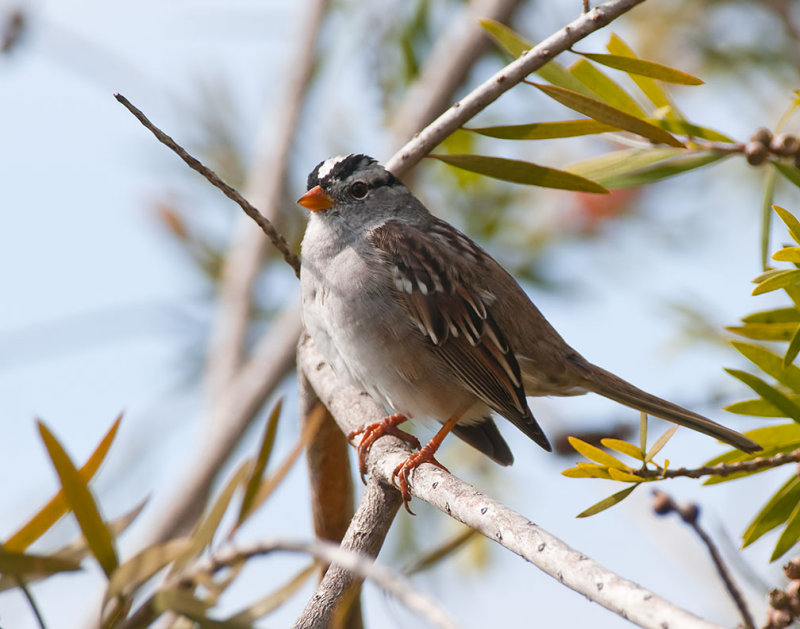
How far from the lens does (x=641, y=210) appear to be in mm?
3879

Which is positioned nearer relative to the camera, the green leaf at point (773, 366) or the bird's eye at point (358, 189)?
the green leaf at point (773, 366)

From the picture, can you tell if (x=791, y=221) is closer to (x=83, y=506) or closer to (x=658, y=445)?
(x=658, y=445)

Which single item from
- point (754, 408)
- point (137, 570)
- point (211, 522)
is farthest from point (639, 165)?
point (137, 570)

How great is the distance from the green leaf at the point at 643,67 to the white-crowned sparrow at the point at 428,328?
99cm

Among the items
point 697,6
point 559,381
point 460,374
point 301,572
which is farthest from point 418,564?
point 697,6

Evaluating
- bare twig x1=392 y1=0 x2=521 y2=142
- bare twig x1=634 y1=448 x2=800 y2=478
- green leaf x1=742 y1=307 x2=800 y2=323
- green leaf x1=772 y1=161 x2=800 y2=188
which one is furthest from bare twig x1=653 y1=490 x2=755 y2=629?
bare twig x1=392 y1=0 x2=521 y2=142

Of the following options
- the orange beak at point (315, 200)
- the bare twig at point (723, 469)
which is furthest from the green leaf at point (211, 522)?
the orange beak at point (315, 200)

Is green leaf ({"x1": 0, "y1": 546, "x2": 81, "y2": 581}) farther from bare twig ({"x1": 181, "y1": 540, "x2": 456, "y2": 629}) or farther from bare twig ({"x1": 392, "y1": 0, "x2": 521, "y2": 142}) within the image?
bare twig ({"x1": 392, "y1": 0, "x2": 521, "y2": 142})

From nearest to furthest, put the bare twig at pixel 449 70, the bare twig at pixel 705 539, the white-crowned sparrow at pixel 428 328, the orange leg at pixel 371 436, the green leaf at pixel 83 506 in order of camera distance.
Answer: the green leaf at pixel 83 506, the bare twig at pixel 705 539, the orange leg at pixel 371 436, the white-crowned sparrow at pixel 428 328, the bare twig at pixel 449 70

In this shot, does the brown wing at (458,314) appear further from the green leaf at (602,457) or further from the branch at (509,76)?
the green leaf at (602,457)

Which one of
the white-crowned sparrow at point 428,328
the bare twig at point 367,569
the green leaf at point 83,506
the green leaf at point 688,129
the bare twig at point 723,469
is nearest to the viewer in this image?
the bare twig at point 367,569

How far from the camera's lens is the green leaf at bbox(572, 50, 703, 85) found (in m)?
1.57

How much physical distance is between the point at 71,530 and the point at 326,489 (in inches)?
23.8

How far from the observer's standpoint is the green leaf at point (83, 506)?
1119mm
